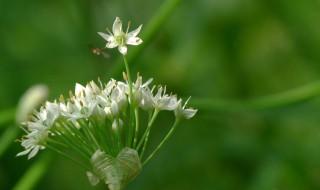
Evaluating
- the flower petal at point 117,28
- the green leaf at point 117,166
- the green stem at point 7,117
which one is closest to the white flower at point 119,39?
the flower petal at point 117,28

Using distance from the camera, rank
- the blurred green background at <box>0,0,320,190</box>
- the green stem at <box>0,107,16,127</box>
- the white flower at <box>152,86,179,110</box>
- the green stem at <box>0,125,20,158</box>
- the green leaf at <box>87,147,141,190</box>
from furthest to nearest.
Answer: the blurred green background at <box>0,0,320,190</box>, the green stem at <box>0,107,16,127</box>, the green stem at <box>0,125,20,158</box>, the white flower at <box>152,86,179,110</box>, the green leaf at <box>87,147,141,190</box>

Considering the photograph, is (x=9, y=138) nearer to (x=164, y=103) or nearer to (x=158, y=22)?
(x=158, y=22)

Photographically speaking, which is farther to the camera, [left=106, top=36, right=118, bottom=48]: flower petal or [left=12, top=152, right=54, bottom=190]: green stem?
[left=12, top=152, right=54, bottom=190]: green stem

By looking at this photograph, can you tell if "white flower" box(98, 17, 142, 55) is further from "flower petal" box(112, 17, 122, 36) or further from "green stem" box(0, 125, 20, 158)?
"green stem" box(0, 125, 20, 158)

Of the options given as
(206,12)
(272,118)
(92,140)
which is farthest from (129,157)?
(206,12)

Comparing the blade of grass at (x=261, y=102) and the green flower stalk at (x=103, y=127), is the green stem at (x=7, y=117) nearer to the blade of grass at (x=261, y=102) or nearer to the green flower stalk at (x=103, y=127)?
the blade of grass at (x=261, y=102)

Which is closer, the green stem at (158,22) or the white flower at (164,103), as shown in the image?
the white flower at (164,103)

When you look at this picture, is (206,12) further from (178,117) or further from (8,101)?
(178,117)

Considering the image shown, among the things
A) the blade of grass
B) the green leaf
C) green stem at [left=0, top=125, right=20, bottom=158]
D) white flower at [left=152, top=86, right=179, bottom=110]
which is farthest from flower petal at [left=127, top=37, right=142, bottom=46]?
the blade of grass
